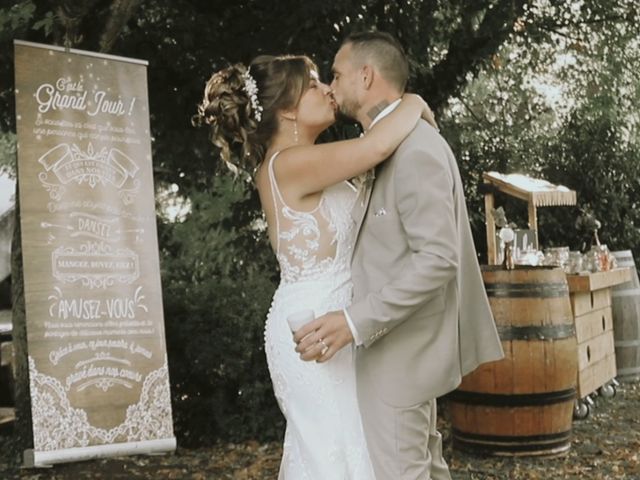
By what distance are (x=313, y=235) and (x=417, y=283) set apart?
562 mm

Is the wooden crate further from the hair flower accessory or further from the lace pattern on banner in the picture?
the hair flower accessory

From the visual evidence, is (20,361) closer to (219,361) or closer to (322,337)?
(219,361)

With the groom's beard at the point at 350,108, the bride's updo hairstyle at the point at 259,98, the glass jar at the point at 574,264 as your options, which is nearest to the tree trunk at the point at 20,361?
the bride's updo hairstyle at the point at 259,98

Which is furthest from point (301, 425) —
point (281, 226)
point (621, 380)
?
point (621, 380)

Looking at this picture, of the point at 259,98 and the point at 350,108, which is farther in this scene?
the point at 259,98

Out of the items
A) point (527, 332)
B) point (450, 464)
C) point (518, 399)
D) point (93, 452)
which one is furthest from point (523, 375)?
point (93, 452)

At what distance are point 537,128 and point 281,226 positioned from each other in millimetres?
10828

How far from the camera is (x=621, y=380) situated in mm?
9445

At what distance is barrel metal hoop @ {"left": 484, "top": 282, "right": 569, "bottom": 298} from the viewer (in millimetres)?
5809

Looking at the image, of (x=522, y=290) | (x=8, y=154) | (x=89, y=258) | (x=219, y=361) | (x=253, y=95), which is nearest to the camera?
(x=253, y=95)

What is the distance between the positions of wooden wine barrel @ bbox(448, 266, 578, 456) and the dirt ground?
155mm

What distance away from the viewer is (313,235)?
125 inches

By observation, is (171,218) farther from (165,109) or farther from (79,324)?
(79,324)

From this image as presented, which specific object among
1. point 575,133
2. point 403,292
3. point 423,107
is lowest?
point 403,292
